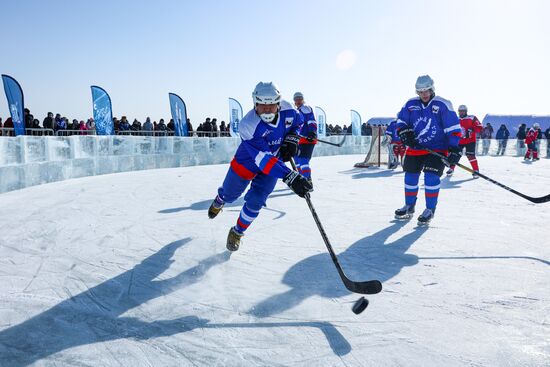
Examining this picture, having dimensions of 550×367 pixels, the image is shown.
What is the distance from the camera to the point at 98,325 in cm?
226

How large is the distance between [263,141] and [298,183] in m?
0.65

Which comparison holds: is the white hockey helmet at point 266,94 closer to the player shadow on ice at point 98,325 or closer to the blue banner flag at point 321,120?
the player shadow on ice at point 98,325

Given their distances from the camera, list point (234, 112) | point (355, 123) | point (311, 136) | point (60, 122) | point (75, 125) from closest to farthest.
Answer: point (311, 136)
point (60, 122)
point (75, 125)
point (234, 112)
point (355, 123)

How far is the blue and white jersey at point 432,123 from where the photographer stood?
16.0 ft

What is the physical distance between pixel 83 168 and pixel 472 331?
8982 mm

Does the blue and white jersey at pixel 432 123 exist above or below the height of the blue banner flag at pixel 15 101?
below

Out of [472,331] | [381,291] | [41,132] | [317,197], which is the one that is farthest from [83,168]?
[472,331]

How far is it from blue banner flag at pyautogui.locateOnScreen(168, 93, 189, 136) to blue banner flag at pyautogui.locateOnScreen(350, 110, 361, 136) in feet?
35.0

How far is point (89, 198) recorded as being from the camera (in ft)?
21.2

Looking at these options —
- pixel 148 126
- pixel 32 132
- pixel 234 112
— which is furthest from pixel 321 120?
pixel 32 132

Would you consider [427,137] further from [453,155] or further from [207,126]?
[207,126]

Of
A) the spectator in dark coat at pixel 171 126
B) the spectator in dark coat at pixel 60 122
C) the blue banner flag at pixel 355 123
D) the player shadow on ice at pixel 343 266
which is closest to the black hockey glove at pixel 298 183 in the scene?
the player shadow on ice at pixel 343 266

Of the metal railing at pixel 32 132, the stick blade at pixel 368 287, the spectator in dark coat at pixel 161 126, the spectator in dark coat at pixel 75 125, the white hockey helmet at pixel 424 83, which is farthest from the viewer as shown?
the spectator in dark coat at pixel 161 126

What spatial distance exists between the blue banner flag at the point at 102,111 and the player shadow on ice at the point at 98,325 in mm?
9779
